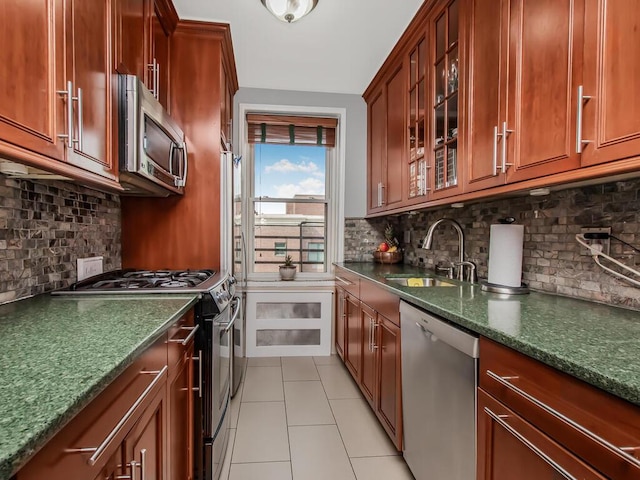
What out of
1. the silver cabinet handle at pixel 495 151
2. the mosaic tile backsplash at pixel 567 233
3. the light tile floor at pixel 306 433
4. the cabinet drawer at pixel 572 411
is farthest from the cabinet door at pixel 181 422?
the mosaic tile backsplash at pixel 567 233

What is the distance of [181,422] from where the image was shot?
141 centimetres

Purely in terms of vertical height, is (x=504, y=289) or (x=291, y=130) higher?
(x=291, y=130)

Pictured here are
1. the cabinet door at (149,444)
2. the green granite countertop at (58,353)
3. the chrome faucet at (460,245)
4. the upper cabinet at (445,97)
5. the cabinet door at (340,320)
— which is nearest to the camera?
the green granite countertop at (58,353)

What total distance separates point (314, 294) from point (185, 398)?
6.74 feet

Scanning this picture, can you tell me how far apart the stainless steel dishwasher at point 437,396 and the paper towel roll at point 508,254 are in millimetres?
486

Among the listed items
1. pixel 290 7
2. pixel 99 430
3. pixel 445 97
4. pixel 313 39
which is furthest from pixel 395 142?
pixel 99 430

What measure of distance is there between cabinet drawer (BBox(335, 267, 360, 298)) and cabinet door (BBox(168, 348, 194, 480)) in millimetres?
1430

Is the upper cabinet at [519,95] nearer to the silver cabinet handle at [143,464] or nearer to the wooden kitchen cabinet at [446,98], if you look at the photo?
the wooden kitchen cabinet at [446,98]

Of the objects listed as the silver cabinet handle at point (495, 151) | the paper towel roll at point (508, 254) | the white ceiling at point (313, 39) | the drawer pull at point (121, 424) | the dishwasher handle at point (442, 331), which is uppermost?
the white ceiling at point (313, 39)

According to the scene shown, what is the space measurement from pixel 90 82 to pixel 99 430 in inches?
44.1

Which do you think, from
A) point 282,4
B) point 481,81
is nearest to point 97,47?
point 282,4

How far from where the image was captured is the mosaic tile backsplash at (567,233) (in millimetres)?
1280

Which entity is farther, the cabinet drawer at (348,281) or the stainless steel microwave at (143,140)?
the cabinet drawer at (348,281)

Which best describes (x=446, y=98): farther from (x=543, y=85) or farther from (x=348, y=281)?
(x=348, y=281)
